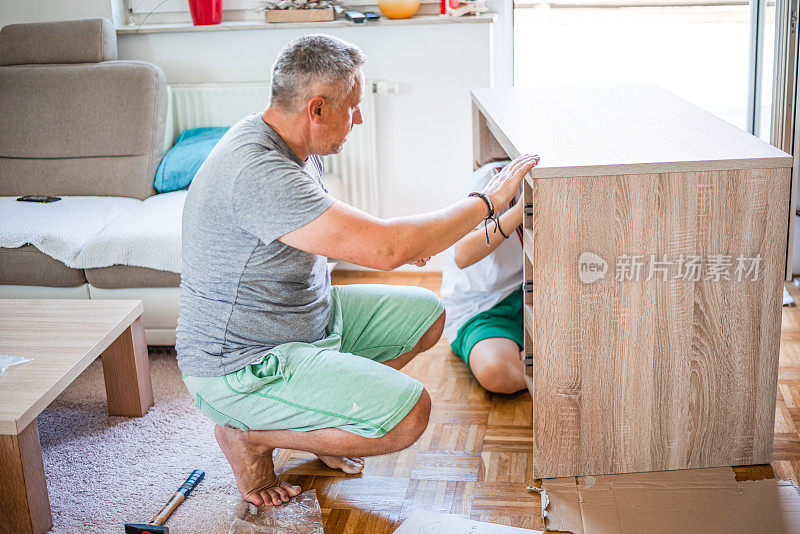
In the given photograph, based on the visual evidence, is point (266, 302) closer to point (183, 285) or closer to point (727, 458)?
point (183, 285)

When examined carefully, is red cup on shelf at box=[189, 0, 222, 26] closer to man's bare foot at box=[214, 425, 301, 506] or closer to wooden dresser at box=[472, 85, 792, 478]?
wooden dresser at box=[472, 85, 792, 478]

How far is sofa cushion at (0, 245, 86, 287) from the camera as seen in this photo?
2594mm

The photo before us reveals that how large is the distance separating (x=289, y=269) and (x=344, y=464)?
0.50 metres

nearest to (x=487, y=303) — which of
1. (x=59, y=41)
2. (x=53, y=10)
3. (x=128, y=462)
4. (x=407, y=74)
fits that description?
(x=128, y=462)

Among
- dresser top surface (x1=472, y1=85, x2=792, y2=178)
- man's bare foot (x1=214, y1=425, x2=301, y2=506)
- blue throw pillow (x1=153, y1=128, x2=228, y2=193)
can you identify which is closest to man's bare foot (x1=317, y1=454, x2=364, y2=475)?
man's bare foot (x1=214, y1=425, x2=301, y2=506)

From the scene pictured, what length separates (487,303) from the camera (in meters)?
2.42

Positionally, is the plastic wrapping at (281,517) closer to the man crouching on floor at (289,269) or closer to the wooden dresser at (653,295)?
the man crouching on floor at (289,269)

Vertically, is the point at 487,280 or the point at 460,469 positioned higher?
the point at 487,280

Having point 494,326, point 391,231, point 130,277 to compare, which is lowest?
point 494,326

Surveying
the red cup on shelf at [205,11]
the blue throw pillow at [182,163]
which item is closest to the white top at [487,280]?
the blue throw pillow at [182,163]

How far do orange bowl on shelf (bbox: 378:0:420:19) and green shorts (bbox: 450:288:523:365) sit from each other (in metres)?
1.23

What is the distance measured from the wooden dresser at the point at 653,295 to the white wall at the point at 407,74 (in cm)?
135

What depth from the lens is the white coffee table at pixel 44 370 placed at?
5.58 ft

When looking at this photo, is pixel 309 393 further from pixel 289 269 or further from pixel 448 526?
pixel 448 526
